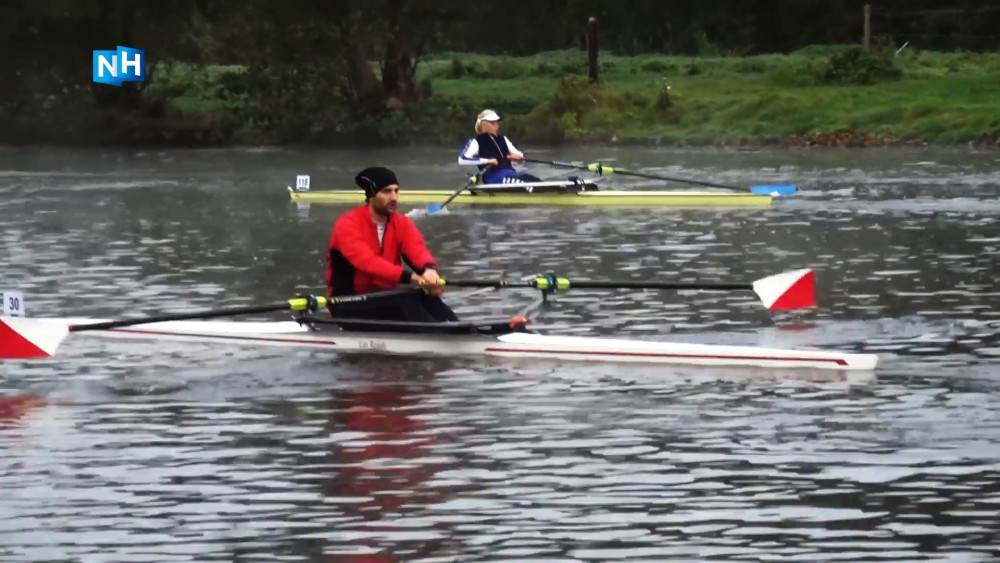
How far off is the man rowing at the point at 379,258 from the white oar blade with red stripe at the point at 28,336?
206 centimetres

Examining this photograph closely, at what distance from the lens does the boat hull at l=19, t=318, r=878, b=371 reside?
14258mm

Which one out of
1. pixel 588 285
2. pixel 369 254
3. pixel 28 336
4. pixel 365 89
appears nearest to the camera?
pixel 28 336

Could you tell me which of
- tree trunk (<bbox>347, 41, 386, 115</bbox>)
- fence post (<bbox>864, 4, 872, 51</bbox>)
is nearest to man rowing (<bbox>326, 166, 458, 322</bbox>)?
fence post (<bbox>864, 4, 872, 51</bbox>)

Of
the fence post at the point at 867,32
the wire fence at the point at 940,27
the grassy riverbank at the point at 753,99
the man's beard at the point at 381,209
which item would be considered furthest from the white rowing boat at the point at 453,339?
the wire fence at the point at 940,27

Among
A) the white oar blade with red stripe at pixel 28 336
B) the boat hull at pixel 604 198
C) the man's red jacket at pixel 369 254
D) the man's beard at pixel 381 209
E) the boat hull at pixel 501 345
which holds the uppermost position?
the man's beard at pixel 381 209

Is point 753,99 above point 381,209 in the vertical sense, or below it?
below

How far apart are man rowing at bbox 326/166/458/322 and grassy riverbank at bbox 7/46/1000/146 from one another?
30.2 meters

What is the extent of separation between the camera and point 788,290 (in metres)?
15.6

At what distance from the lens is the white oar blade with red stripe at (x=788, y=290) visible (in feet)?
51.0

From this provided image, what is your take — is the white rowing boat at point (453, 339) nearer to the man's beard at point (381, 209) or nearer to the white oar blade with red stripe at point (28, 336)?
the white oar blade with red stripe at point (28, 336)

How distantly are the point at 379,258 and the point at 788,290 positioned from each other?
3029 millimetres

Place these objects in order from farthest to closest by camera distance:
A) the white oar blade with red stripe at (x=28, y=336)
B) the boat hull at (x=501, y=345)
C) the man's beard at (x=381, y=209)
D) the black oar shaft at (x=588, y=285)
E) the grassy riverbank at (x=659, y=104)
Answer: the grassy riverbank at (x=659, y=104), the black oar shaft at (x=588, y=285), the man's beard at (x=381, y=209), the white oar blade with red stripe at (x=28, y=336), the boat hull at (x=501, y=345)

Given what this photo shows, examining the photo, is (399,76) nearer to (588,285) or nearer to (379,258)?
(588,285)

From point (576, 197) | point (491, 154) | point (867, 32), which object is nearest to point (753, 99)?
point (867, 32)
